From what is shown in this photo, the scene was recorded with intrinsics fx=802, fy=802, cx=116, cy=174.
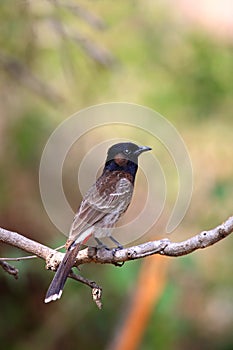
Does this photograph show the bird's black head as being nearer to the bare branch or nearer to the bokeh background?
the bare branch

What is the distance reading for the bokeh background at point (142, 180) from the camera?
7.52 m

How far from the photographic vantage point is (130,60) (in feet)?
28.2

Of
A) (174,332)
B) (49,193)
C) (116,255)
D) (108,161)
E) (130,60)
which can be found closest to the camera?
(116,255)

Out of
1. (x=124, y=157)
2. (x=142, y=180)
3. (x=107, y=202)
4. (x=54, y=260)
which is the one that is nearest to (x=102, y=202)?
(x=107, y=202)

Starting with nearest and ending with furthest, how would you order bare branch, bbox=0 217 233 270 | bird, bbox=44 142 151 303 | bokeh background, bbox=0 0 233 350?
bare branch, bbox=0 217 233 270 → bird, bbox=44 142 151 303 → bokeh background, bbox=0 0 233 350

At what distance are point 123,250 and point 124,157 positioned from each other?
81cm

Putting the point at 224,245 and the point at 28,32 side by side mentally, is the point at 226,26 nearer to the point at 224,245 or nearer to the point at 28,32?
the point at 224,245

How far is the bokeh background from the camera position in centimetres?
752

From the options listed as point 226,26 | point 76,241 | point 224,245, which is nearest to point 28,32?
point 76,241

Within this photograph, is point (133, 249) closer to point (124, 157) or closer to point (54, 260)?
point (54, 260)

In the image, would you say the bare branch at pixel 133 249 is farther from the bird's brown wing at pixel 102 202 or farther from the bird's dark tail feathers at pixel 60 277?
the bird's brown wing at pixel 102 202

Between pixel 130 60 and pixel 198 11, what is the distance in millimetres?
3017

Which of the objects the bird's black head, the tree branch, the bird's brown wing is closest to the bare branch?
the tree branch

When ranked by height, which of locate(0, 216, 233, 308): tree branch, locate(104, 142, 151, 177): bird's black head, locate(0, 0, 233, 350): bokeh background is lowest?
locate(0, 216, 233, 308): tree branch
